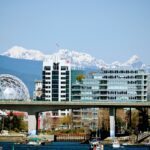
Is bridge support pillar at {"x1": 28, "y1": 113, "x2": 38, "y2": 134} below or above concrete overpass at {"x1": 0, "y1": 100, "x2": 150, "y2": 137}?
below

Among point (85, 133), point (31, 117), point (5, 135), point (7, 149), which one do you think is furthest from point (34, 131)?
point (7, 149)

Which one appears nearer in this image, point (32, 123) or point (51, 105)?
point (51, 105)

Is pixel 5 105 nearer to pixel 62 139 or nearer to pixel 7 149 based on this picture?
pixel 62 139

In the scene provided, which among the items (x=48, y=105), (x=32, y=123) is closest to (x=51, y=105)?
(x=48, y=105)

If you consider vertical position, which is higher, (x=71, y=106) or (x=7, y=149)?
(x=71, y=106)

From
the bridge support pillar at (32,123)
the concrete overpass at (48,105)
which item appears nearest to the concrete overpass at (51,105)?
the concrete overpass at (48,105)

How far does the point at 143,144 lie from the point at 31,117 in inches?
1284

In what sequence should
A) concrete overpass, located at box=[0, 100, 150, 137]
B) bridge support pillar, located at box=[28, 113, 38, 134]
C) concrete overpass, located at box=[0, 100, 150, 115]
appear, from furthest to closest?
bridge support pillar, located at box=[28, 113, 38, 134]
concrete overpass, located at box=[0, 100, 150, 137]
concrete overpass, located at box=[0, 100, 150, 115]

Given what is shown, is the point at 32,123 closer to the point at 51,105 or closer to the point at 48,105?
the point at 48,105

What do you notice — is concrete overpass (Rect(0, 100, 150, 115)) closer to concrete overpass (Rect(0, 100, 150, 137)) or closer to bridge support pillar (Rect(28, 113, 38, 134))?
concrete overpass (Rect(0, 100, 150, 137))

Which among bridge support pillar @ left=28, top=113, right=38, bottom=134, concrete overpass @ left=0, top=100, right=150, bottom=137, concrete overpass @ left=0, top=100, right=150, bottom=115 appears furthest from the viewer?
bridge support pillar @ left=28, top=113, right=38, bottom=134

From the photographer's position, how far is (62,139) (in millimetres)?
192500

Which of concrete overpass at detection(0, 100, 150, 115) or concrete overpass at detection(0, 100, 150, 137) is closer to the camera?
concrete overpass at detection(0, 100, 150, 115)

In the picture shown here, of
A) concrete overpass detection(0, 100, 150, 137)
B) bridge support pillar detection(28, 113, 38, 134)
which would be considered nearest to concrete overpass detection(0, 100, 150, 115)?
concrete overpass detection(0, 100, 150, 137)
